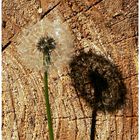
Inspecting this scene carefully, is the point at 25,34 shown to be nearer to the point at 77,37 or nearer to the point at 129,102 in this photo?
A: the point at 77,37

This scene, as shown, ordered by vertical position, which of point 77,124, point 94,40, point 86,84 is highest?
point 94,40

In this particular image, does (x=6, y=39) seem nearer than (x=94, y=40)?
No

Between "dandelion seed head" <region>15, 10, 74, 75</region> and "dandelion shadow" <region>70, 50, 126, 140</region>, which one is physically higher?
"dandelion seed head" <region>15, 10, 74, 75</region>

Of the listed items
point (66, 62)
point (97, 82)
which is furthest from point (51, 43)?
point (97, 82)

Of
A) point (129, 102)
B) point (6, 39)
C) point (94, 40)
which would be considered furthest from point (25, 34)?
point (129, 102)

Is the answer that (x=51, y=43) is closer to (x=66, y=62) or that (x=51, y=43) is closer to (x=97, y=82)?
(x=66, y=62)

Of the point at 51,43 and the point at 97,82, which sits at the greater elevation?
the point at 51,43
